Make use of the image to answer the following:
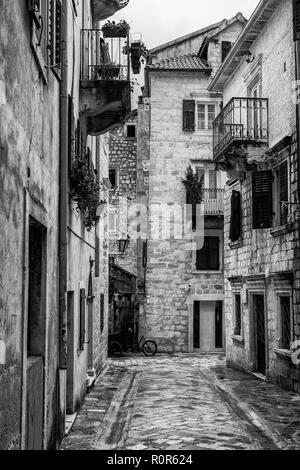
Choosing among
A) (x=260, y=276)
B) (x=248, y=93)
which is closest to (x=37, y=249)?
(x=260, y=276)

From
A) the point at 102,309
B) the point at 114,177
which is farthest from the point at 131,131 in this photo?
the point at 102,309

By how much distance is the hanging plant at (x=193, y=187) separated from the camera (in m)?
25.7

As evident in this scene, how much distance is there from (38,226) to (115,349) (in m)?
17.2

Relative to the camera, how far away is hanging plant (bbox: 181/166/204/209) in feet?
84.3

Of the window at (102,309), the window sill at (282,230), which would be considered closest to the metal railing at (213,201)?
the window at (102,309)

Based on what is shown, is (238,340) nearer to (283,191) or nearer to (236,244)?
(236,244)

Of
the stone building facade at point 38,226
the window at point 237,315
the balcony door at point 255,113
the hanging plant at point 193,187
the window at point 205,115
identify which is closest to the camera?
the stone building facade at point 38,226

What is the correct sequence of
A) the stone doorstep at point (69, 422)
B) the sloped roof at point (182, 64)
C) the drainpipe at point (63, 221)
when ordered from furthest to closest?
1. the sloped roof at point (182, 64)
2. the stone doorstep at point (69, 422)
3. the drainpipe at point (63, 221)

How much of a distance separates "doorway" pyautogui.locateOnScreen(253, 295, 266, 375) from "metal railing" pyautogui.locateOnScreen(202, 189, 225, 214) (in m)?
8.52

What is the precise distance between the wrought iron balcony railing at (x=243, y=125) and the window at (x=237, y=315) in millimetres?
4449

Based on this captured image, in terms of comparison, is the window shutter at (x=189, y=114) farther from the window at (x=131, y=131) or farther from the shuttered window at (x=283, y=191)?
the shuttered window at (x=283, y=191)

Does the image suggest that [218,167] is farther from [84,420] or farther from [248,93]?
[84,420]

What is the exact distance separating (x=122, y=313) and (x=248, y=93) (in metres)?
11.8

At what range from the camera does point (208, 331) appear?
25.6 metres
